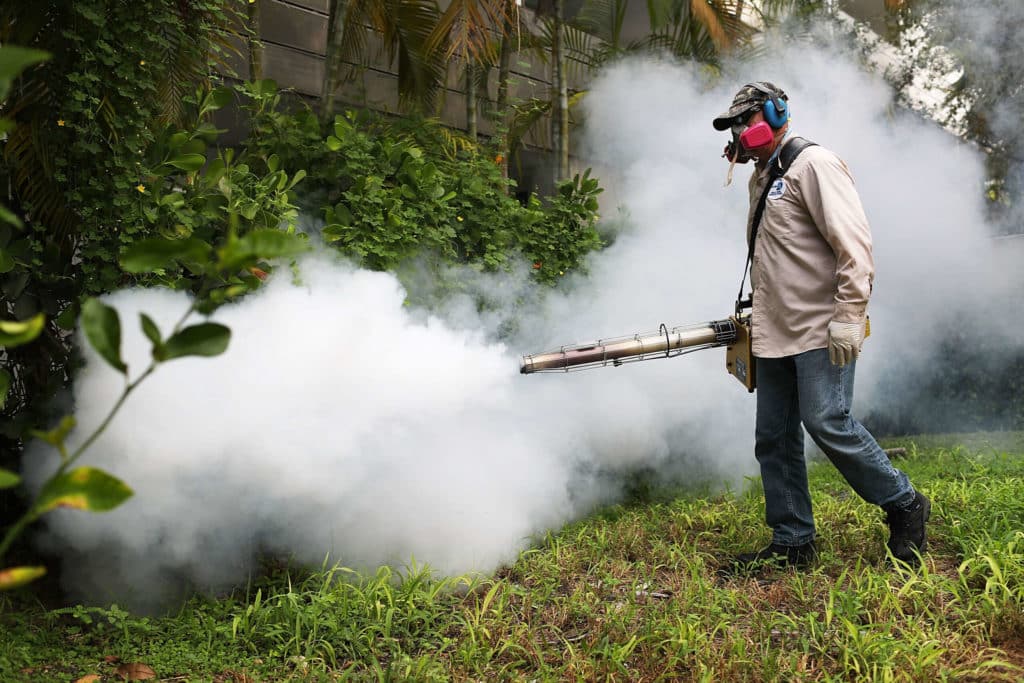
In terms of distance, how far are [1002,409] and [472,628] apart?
17.7ft

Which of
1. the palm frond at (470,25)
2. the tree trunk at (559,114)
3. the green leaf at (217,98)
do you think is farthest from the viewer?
the tree trunk at (559,114)

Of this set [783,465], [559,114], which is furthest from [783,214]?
[559,114]

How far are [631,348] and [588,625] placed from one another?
3.89 feet

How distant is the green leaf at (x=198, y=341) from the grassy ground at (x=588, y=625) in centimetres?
207

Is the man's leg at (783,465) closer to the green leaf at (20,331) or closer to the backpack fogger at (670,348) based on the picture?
the backpack fogger at (670,348)

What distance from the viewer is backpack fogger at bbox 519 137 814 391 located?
3.67 metres

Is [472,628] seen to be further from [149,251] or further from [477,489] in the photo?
[149,251]

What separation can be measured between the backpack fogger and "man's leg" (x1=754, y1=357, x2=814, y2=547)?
5.1 inches

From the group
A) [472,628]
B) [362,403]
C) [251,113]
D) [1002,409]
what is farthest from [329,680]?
[1002,409]

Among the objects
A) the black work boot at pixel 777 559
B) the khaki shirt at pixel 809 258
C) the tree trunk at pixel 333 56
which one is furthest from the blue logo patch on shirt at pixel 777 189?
the tree trunk at pixel 333 56

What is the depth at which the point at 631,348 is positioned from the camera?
12.4 feet

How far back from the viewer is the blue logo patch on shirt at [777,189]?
3.37 meters

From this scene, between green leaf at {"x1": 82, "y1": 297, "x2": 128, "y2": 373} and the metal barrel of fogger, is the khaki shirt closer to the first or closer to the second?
the metal barrel of fogger

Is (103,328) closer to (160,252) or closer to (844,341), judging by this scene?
(160,252)
